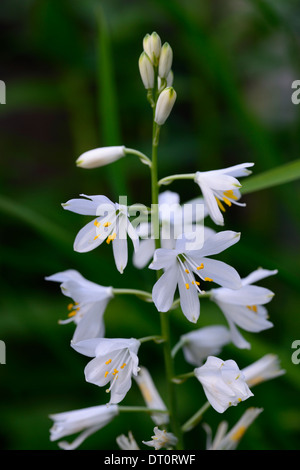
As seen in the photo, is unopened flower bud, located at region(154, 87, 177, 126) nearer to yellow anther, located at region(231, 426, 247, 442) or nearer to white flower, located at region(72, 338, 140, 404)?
white flower, located at region(72, 338, 140, 404)

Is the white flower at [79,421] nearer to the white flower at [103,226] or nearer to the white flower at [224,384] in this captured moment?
the white flower at [224,384]

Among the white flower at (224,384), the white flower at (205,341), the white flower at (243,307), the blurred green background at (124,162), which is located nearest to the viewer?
the white flower at (224,384)

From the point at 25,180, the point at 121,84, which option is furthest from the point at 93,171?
the point at 25,180

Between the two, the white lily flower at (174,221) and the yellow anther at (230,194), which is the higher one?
the yellow anther at (230,194)

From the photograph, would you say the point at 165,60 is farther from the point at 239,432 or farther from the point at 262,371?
the point at 239,432

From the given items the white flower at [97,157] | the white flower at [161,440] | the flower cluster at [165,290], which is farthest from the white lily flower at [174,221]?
the white flower at [161,440]

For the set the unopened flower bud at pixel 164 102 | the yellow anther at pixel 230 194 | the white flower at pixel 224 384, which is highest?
the unopened flower bud at pixel 164 102

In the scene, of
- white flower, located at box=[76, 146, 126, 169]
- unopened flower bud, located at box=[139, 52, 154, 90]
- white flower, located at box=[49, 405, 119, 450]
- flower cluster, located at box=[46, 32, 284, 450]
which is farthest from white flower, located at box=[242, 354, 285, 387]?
unopened flower bud, located at box=[139, 52, 154, 90]
